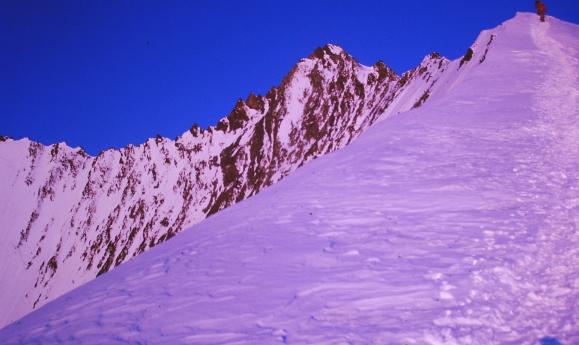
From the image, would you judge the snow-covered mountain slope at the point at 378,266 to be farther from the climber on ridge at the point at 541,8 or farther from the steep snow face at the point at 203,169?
the steep snow face at the point at 203,169

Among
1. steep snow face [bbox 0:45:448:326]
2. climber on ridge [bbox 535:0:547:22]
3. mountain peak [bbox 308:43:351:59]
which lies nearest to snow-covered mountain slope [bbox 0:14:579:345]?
climber on ridge [bbox 535:0:547:22]

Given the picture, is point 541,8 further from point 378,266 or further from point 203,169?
point 203,169

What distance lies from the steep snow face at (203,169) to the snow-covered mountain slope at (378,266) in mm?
72310

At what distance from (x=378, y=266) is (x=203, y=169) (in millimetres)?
153586

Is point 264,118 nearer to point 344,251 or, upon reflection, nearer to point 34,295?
point 34,295

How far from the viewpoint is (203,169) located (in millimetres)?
156750

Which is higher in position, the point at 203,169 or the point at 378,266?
the point at 203,169

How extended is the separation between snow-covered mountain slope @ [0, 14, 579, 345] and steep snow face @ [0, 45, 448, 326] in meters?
72.3

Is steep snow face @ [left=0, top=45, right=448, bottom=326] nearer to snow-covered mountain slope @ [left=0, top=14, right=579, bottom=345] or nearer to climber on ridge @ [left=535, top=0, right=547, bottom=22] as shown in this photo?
climber on ridge @ [left=535, top=0, right=547, bottom=22]

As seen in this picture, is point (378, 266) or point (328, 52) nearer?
point (378, 266)

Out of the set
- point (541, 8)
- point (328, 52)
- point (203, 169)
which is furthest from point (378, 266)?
point (203, 169)

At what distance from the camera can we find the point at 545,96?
18516 mm

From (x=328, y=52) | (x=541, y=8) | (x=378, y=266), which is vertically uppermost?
(x=328, y=52)

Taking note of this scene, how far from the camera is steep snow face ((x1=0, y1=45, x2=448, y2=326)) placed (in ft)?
394
